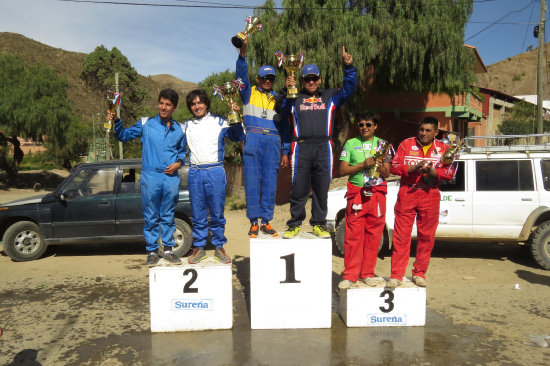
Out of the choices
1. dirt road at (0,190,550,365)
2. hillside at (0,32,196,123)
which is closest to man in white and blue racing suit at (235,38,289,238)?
dirt road at (0,190,550,365)

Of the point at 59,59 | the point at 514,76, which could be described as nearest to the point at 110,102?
the point at 59,59

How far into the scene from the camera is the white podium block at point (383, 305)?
424 centimetres

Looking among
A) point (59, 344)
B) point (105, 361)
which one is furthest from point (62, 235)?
point (105, 361)

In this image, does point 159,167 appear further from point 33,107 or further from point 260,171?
point 33,107

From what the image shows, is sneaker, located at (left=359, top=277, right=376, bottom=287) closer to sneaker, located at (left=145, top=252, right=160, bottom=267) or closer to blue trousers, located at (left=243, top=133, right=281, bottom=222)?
blue trousers, located at (left=243, top=133, right=281, bottom=222)

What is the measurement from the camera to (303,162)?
4512 millimetres

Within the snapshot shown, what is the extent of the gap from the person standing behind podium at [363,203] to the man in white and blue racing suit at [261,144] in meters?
0.81

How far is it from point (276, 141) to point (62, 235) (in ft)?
16.5

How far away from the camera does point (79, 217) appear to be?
7.45 meters

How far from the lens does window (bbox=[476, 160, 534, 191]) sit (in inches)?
273

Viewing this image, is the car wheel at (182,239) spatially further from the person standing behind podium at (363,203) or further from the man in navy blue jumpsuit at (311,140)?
the person standing behind podium at (363,203)

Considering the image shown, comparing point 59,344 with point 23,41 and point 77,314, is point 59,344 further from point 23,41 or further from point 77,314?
point 23,41

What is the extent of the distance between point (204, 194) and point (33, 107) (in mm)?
22735

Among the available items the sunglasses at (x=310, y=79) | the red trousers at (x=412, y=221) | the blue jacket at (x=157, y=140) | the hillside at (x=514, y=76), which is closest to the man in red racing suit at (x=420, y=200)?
the red trousers at (x=412, y=221)
